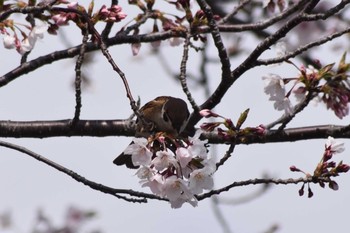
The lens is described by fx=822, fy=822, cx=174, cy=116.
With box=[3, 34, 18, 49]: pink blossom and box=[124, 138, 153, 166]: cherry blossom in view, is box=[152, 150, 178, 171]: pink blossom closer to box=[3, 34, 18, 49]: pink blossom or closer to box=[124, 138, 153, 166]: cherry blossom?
box=[124, 138, 153, 166]: cherry blossom

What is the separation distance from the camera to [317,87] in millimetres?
4551

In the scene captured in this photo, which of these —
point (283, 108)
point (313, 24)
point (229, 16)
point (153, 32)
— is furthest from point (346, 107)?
point (313, 24)

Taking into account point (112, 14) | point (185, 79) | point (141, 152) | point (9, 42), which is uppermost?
point (9, 42)

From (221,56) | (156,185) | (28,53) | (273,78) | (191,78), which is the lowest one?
(156,185)

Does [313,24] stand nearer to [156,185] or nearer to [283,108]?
[283,108]

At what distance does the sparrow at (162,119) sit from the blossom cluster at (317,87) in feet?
1.74

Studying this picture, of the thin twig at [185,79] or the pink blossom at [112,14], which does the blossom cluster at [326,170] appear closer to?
the thin twig at [185,79]

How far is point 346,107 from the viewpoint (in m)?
4.94

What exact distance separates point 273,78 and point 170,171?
115 cm

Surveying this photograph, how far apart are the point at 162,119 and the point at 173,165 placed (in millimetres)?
715

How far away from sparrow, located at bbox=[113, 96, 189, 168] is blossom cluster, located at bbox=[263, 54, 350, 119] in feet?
1.74

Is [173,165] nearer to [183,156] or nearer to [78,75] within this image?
[183,156]

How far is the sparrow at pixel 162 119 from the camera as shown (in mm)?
4090

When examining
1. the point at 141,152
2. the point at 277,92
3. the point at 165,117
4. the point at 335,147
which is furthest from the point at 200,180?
the point at 277,92
